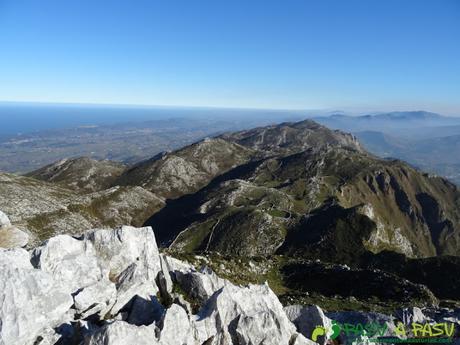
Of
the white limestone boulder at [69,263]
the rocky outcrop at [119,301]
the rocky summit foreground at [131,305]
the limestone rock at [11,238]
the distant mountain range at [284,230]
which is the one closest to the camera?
the rocky outcrop at [119,301]

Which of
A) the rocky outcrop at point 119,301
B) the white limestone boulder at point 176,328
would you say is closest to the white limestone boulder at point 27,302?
the rocky outcrop at point 119,301

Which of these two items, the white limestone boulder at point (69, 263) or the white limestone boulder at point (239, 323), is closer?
the white limestone boulder at point (239, 323)

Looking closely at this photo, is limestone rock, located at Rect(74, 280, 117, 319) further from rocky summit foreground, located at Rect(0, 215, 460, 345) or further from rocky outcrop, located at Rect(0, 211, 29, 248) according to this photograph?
rocky outcrop, located at Rect(0, 211, 29, 248)

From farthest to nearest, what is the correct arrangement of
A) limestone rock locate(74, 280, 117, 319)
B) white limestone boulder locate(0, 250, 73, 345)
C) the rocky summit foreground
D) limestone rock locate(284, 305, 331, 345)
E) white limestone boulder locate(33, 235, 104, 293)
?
limestone rock locate(284, 305, 331, 345) < white limestone boulder locate(33, 235, 104, 293) < limestone rock locate(74, 280, 117, 319) < the rocky summit foreground < white limestone boulder locate(0, 250, 73, 345)

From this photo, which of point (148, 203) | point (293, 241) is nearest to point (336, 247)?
point (293, 241)

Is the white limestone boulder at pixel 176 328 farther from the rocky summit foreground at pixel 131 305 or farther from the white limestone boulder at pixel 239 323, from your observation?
the white limestone boulder at pixel 239 323

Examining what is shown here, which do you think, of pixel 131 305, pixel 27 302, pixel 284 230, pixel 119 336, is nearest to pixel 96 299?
pixel 131 305

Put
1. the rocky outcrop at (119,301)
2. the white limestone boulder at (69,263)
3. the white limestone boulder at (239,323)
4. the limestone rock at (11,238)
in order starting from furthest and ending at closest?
the limestone rock at (11,238)
the white limestone boulder at (69,263)
the white limestone boulder at (239,323)
the rocky outcrop at (119,301)

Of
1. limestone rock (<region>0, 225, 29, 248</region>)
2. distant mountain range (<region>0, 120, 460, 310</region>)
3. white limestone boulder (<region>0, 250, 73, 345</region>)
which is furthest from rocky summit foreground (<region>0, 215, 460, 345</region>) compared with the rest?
distant mountain range (<region>0, 120, 460, 310</region>)

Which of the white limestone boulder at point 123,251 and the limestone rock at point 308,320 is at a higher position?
the white limestone boulder at point 123,251

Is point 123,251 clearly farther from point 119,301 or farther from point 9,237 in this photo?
point 9,237
